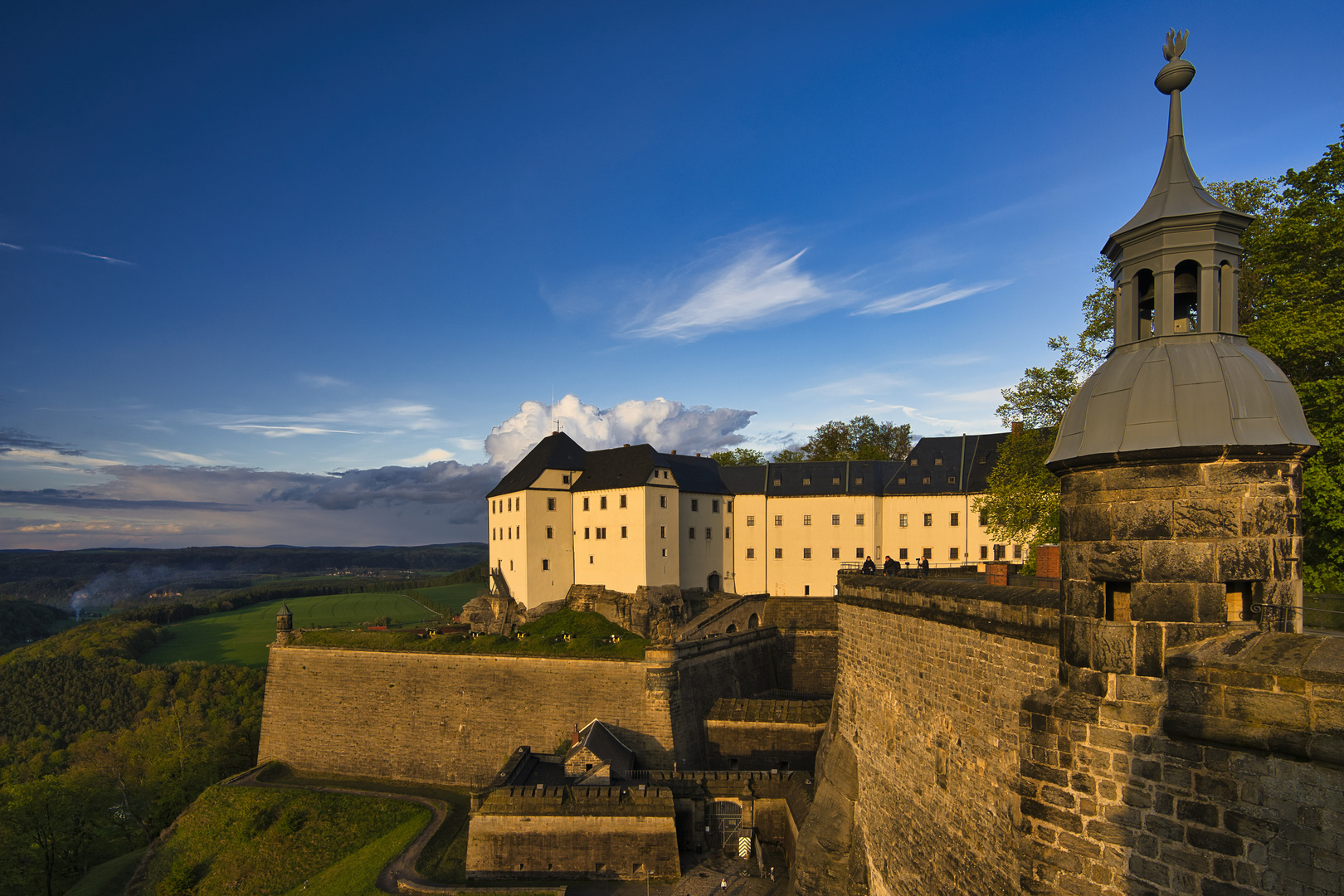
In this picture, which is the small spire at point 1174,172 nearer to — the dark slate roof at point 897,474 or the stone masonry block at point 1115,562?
the stone masonry block at point 1115,562

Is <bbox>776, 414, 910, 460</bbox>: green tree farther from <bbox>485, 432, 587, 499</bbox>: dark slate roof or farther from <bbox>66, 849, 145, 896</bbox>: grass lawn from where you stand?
<bbox>66, 849, 145, 896</bbox>: grass lawn

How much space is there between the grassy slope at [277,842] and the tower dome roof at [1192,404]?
2629 cm

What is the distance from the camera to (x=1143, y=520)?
5.16 meters

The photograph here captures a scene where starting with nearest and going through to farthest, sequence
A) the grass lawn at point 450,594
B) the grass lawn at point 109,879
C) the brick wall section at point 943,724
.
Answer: the brick wall section at point 943,724
the grass lawn at point 109,879
the grass lawn at point 450,594

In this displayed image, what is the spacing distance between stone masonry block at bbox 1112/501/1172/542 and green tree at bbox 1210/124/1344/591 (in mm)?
9105

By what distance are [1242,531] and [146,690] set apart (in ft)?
264

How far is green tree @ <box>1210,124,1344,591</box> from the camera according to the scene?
1186 centimetres

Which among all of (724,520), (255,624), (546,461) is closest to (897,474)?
(724,520)

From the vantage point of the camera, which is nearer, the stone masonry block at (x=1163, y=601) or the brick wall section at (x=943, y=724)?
the stone masonry block at (x=1163, y=601)

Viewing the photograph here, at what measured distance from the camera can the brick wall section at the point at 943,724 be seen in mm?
9055

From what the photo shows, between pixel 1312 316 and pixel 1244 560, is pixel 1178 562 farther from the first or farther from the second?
pixel 1312 316

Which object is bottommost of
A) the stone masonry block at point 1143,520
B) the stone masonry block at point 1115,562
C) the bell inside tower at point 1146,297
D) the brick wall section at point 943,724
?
the brick wall section at point 943,724

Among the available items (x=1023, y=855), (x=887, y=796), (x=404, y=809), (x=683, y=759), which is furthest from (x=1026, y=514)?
(x=404, y=809)

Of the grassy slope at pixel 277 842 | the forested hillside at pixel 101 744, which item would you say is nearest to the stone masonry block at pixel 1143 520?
the grassy slope at pixel 277 842
